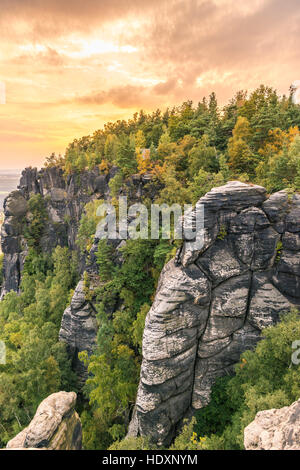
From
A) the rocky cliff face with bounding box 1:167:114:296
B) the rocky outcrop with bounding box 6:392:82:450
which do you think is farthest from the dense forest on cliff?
the rocky cliff face with bounding box 1:167:114:296

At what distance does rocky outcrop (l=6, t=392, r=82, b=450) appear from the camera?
12477mm

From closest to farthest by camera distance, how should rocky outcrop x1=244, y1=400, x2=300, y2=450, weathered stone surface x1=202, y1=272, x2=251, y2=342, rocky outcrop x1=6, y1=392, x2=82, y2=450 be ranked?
1. rocky outcrop x1=244, y1=400, x2=300, y2=450
2. rocky outcrop x1=6, y1=392, x2=82, y2=450
3. weathered stone surface x1=202, y1=272, x2=251, y2=342

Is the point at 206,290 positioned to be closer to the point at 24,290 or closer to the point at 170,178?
the point at 170,178

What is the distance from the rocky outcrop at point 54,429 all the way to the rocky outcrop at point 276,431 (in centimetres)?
1110

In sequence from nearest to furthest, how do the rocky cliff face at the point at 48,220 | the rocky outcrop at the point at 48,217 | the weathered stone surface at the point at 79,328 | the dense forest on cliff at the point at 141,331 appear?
the dense forest on cliff at the point at 141,331
the weathered stone surface at the point at 79,328
the rocky outcrop at the point at 48,217
the rocky cliff face at the point at 48,220

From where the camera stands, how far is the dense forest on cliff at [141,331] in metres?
14.3

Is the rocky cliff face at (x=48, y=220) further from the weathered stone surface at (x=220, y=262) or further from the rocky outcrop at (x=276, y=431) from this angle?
the rocky outcrop at (x=276, y=431)

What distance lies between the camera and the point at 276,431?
326 inches

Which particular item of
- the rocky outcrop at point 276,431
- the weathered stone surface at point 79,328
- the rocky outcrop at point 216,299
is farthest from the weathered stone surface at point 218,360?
the weathered stone surface at point 79,328

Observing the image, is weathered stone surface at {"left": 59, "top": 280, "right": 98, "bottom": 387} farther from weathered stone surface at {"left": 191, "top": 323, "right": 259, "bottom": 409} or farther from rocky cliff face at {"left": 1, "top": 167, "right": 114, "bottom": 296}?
rocky cliff face at {"left": 1, "top": 167, "right": 114, "bottom": 296}

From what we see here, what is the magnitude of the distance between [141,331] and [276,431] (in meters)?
14.3

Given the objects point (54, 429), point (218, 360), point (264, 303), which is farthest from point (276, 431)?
point (54, 429)

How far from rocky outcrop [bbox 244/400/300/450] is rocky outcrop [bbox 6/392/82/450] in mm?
11097
